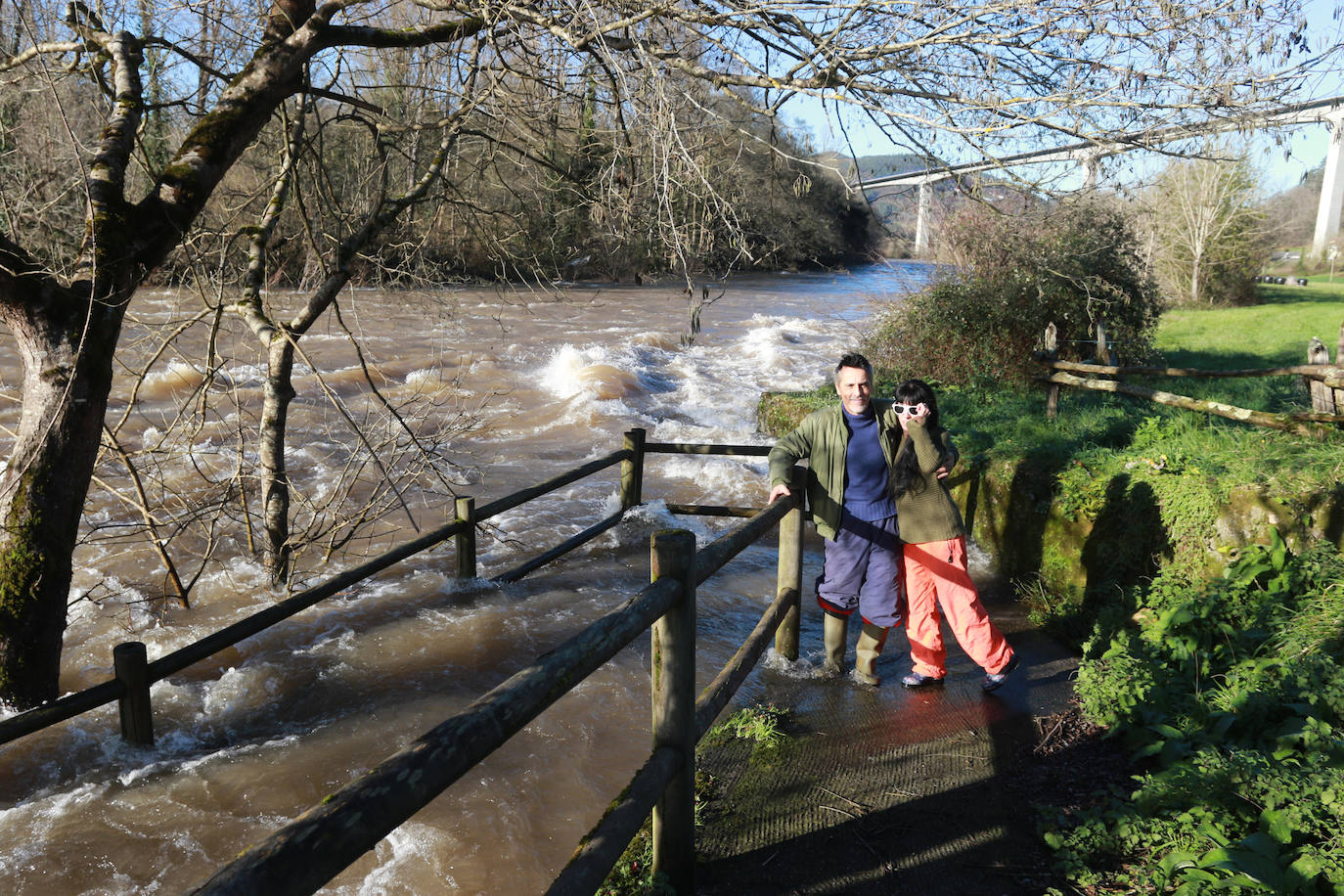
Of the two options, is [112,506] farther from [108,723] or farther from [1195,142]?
[1195,142]

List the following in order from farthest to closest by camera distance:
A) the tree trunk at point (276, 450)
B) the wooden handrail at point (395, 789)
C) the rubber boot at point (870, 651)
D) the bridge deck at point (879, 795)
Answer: the tree trunk at point (276, 450)
the rubber boot at point (870, 651)
the bridge deck at point (879, 795)
the wooden handrail at point (395, 789)

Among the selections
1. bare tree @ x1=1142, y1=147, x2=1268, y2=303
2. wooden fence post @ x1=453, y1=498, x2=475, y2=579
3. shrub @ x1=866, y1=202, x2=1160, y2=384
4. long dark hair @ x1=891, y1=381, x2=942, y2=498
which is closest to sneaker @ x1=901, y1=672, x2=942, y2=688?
long dark hair @ x1=891, y1=381, x2=942, y2=498

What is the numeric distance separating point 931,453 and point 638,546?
13.3 ft

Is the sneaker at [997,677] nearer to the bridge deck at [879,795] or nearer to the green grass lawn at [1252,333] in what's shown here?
the bridge deck at [879,795]

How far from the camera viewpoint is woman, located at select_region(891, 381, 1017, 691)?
179 inches

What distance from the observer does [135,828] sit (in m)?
4.25

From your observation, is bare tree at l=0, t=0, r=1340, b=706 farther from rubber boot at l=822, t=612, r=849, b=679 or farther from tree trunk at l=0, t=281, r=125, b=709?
rubber boot at l=822, t=612, r=849, b=679

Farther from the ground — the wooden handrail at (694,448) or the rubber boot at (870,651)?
the wooden handrail at (694,448)

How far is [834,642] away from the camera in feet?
15.9

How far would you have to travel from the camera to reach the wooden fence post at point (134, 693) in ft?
13.3

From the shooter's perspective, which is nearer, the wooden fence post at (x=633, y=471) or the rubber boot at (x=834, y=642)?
the rubber boot at (x=834, y=642)

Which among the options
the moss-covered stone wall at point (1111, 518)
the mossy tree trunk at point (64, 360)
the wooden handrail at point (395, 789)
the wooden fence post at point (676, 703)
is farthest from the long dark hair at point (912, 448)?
the mossy tree trunk at point (64, 360)

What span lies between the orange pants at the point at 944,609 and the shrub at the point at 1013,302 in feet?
24.3

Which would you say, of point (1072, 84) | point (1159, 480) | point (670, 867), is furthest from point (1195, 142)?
point (670, 867)
